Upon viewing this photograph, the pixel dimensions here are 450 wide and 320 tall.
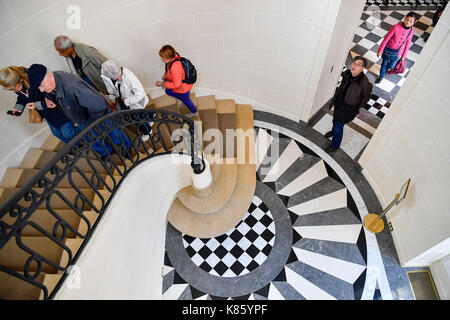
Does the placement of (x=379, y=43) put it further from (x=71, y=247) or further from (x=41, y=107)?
(x=71, y=247)

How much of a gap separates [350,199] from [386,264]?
0.97 metres

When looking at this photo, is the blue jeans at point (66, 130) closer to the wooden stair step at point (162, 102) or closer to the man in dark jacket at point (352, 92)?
the wooden stair step at point (162, 102)

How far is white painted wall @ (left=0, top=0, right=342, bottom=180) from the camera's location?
3.19m

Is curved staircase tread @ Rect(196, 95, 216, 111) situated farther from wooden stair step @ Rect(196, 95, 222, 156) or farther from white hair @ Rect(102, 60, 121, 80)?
white hair @ Rect(102, 60, 121, 80)

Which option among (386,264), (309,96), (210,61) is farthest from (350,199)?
(210,61)

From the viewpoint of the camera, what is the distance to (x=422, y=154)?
3.19 m

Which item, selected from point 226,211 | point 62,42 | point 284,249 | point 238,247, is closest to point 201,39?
point 62,42

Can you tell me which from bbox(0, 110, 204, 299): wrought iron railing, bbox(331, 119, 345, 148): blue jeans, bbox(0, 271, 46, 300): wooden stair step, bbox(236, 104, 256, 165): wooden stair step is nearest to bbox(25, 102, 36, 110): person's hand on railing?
bbox(0, 110, 204, 299): wrought iron railing

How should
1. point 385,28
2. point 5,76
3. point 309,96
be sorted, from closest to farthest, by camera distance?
point 5,76, point 309,96, point 385,28

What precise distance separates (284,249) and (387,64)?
154 inches

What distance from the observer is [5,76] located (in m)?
2.37

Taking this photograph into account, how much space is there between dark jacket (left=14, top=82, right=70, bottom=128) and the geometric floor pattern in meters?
2.10
